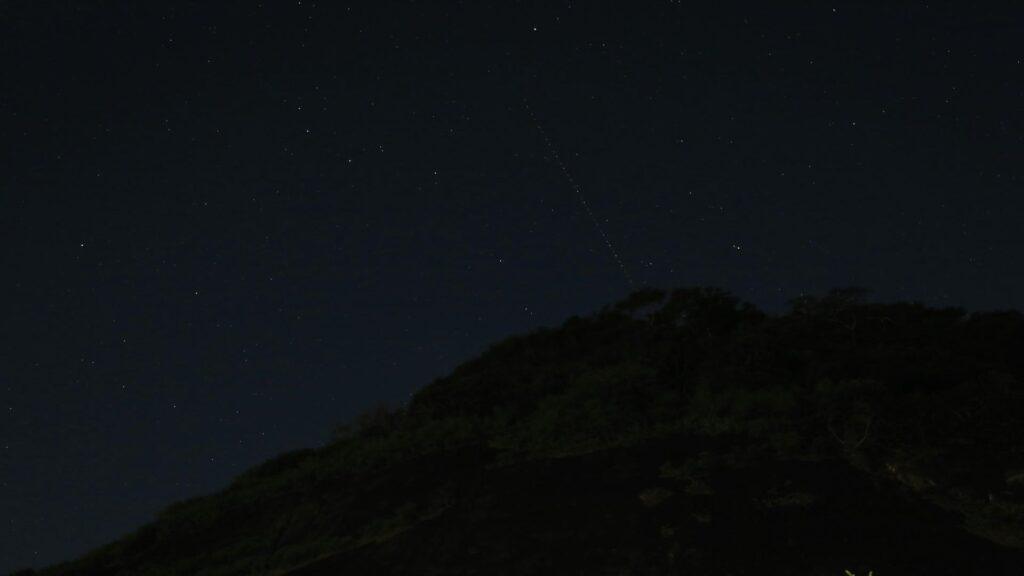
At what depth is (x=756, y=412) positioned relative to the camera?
14.4 meters

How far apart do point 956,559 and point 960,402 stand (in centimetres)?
411

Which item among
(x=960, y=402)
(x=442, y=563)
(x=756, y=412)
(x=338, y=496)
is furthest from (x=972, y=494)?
(x=338, y=496)

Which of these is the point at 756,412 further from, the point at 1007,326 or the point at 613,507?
the point at 1007,326

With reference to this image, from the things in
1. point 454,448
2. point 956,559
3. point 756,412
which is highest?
point 454,448

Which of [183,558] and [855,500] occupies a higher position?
[183,558]

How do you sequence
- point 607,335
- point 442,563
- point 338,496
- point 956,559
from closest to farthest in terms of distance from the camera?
point 956,559
point 442,563
point 338,496
point 607,335

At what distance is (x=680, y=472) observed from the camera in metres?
12.6

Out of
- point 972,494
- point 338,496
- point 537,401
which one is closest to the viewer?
point 972,494

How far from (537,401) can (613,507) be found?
6072 mm

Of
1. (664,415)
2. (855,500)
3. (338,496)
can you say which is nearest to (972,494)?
(855,500)

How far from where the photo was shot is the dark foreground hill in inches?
409

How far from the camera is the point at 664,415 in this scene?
50.1ft

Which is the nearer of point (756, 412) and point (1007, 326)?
point (756, 412)

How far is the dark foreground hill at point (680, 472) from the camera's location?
10391 mm
